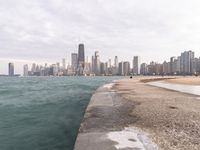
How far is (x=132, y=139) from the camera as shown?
9344 mm

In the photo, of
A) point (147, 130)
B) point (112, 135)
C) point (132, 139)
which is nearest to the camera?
point (132, 139)

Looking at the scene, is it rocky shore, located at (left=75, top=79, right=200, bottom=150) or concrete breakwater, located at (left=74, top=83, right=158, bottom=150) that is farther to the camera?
rocky shore, located at (left=75, top=79, right=200, bottom=150)

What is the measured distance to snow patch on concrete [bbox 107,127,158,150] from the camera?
334 inches

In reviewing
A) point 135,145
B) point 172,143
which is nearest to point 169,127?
point 172,143

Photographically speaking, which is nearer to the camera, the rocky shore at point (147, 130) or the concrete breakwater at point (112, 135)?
the concrete breakwater at point (112, 135)

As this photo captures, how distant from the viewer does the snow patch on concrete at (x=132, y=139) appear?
27.9 feet

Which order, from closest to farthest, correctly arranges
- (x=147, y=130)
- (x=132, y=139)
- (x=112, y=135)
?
1. (x=132, y=139)
2. (x=112, y=135)
3. (x=147, y=130)

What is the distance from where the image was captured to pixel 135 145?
28.2 ft

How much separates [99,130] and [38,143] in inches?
179

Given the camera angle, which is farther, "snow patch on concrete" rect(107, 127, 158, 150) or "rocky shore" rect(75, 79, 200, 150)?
"rocky shore" rect(75, 79, 200, 150)

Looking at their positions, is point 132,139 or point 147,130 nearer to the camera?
point 132,139

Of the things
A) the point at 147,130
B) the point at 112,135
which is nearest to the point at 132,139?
the point at 112,135

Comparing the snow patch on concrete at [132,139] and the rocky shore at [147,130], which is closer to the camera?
the snow patch on concrete at [132,139]

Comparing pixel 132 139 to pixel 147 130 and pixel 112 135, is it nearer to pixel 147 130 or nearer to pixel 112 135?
pixel 112 135
